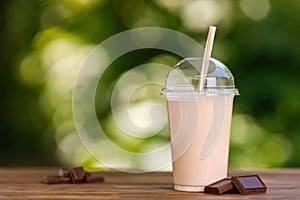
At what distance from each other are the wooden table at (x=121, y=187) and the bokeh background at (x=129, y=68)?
1479 millimetres

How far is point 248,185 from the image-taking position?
1.34 meters

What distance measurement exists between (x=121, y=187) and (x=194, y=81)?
0.26 m

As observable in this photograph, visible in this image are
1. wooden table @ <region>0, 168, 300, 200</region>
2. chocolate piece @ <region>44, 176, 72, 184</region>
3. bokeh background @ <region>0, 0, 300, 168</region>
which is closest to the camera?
wooden table @ <region>0, 168, 300, 200</region>

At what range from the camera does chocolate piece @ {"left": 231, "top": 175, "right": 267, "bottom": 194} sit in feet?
4.34

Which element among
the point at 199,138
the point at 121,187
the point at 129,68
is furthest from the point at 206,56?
the point at 129,68

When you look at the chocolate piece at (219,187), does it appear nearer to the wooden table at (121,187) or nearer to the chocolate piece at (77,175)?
the wooden table at (121,187)

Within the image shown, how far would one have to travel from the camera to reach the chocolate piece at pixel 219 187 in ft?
4.34

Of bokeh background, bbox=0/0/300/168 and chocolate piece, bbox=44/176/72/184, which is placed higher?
bokeh background, bbox=0/0/300/168

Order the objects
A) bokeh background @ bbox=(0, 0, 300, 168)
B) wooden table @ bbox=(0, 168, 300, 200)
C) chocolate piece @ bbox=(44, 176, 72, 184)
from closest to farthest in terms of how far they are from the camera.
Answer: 1. wooden table @ bbox=(0, 168, 300, 200)
2. chocolate piece @ bbox=(44, 176, 72, 184)
3. bokeh background @ bbox=(0, 0, 300, 168)

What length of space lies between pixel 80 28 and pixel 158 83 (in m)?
0.45

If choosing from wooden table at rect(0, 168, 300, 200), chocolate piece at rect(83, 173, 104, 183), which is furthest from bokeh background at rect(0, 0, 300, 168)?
chocolate piece at rect(83, 173, 104, 183)

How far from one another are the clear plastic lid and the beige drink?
0.01 metres

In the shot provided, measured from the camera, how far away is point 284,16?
3287 millimetres

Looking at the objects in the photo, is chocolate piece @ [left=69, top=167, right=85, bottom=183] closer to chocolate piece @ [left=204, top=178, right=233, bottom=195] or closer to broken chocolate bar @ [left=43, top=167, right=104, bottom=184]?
broken chocolate bar @ [left=43, top=167, right=104, bottom=184]
